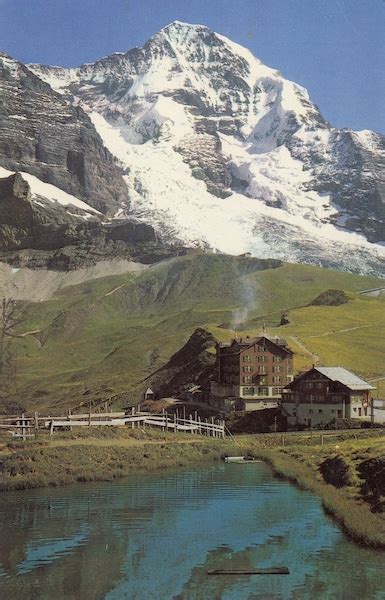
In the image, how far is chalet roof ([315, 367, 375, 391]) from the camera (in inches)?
4656

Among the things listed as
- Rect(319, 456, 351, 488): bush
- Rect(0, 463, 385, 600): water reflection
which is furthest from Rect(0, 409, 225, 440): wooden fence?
Rect(319, 456, 351, 488): bush

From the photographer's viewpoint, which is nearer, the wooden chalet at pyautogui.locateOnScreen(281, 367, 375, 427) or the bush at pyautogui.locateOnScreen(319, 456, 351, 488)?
the bush at pyautogui.locateOnScreen(319, 456, 351, 488)

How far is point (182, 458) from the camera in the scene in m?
83.2

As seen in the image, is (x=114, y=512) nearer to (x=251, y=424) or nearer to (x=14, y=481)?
(x=14, y=481)

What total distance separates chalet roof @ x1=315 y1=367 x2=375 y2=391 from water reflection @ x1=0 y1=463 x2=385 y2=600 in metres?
53.2

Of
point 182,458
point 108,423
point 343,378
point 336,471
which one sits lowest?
point 336,471

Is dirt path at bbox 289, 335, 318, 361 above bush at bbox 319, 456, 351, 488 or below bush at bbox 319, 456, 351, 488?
above

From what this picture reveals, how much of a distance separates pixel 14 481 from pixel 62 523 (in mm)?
15458

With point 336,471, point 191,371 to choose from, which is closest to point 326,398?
point 336,471

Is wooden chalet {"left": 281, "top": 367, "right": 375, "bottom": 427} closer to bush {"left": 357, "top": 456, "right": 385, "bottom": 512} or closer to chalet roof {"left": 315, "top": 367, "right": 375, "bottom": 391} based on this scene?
chalet roof {"left": 315, "top": 367, "right": 375, "bottom": 391}

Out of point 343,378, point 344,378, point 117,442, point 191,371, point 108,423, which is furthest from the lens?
point 191,371

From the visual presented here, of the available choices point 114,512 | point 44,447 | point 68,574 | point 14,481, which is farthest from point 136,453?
point 68,574

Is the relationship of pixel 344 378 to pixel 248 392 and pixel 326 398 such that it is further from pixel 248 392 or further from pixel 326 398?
pixel 248 392

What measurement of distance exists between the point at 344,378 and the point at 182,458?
1719 inches
